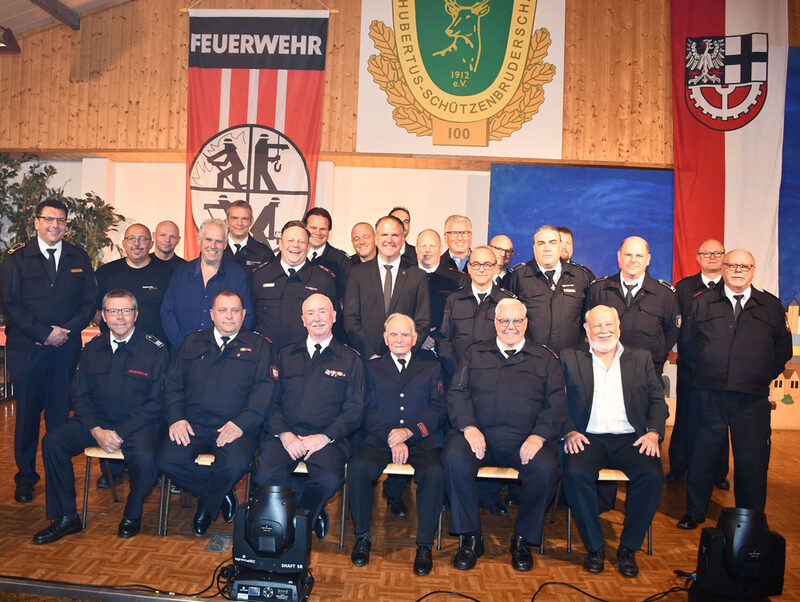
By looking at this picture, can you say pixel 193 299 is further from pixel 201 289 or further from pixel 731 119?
pixel 731 119

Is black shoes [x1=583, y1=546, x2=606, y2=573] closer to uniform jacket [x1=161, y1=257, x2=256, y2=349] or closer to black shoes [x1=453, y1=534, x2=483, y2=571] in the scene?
black shoes [x1=453, y1=534, x2=483, y2=571]

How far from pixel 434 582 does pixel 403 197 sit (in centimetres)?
576

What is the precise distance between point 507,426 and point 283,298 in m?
1.65

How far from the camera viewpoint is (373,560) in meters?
3.26

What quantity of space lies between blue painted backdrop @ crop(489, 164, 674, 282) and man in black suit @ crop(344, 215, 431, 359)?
3.48 metres

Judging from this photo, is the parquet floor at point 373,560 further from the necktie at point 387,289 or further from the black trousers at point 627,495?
the necktie at point 387,289

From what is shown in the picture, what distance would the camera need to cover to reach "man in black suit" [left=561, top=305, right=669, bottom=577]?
3.30 meters

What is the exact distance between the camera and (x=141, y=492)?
3.45m

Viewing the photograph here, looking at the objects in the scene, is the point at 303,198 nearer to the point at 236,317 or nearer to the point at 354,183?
the point at 354,183

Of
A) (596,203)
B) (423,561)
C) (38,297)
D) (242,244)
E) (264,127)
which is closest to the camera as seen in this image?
(423,561)

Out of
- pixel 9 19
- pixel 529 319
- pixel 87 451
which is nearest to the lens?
pixel 87 451

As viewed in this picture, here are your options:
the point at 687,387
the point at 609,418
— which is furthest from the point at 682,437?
the point at 609,418

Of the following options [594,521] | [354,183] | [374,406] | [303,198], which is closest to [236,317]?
[374,406]

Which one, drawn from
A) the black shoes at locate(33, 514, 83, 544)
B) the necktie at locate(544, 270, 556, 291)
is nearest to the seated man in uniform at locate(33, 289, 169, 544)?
the black shoes at locate(33, 514, 83, 544)
